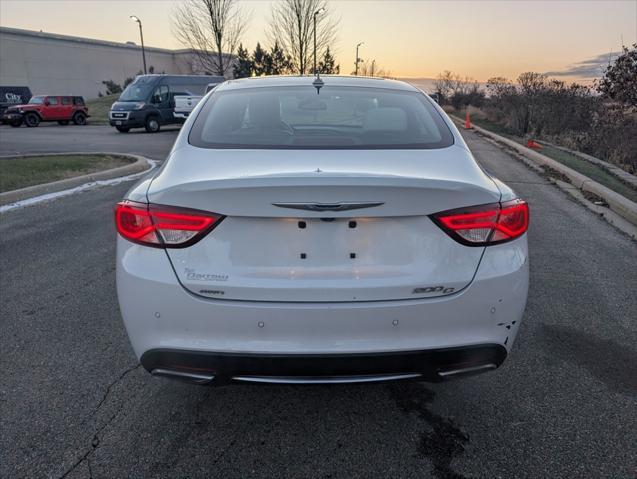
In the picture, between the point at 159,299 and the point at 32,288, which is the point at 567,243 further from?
the point at 32,288

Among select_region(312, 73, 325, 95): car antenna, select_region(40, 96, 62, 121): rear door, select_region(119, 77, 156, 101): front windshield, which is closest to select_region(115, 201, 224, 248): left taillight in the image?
select_region(312, 73, 325, 95): car antenna

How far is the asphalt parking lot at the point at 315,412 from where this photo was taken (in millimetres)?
2252

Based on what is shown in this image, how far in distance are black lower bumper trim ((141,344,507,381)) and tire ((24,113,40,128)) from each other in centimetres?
2962

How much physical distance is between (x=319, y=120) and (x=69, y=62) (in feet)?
192

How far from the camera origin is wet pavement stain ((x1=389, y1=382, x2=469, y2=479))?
7.39 ft

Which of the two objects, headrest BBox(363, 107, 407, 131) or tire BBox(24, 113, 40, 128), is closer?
headrest BBox(363, 107, 407, 131)

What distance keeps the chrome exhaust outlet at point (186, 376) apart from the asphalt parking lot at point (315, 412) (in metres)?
0.41

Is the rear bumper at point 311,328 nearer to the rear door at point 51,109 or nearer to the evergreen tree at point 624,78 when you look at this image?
the evergreen tree at point 624,78

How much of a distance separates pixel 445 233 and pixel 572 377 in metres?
1.59

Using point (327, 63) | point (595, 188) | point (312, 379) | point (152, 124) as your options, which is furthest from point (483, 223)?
point (327, 63)

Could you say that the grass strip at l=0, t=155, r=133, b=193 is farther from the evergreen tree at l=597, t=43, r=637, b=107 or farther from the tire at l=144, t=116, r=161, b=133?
the evergreen tree at l=597, t=43, r=637, b=107

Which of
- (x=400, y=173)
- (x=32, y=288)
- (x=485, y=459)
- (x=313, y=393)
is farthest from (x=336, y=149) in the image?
(x=32, y=288)

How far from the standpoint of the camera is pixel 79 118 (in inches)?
1118

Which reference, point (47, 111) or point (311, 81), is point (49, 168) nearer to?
point (311, 81)
